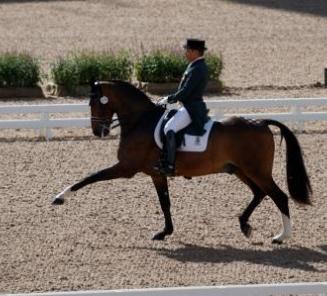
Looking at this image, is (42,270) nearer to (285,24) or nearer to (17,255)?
(17,255)

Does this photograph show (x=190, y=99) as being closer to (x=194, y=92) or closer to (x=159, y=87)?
(x=194, y=92)

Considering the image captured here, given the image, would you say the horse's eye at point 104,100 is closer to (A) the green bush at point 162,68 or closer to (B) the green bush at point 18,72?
(A) the green bush at point 162,68

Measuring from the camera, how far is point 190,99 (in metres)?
11.9

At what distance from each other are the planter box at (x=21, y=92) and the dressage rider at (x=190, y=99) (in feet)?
36.7

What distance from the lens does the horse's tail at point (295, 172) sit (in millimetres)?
12289

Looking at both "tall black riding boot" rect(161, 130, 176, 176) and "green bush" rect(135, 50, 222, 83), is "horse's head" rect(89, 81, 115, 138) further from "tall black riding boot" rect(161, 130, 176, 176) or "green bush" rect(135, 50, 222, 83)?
"green bush" rect(135, 50, 222, 83)

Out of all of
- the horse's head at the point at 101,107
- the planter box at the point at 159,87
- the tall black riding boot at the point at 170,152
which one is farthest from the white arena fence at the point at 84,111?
the tall black riding boot at the point at 170,152

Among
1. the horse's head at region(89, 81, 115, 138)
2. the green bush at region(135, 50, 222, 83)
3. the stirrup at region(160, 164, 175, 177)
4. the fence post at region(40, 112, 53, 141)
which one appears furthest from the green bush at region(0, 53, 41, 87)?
the stirrup at region(160, 164, 175, 177)

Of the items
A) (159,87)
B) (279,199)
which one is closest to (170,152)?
(279,199)

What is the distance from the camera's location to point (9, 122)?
18.6 m

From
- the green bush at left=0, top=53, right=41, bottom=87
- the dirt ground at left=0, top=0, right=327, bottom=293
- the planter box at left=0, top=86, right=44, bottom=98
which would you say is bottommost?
the planter box at left=0, top=86, right=44, bottom=98

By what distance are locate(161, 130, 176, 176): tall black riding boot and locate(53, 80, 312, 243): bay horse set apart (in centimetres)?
12

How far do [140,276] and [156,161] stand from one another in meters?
1.95

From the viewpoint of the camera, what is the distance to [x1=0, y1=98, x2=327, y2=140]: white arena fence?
1859cm
